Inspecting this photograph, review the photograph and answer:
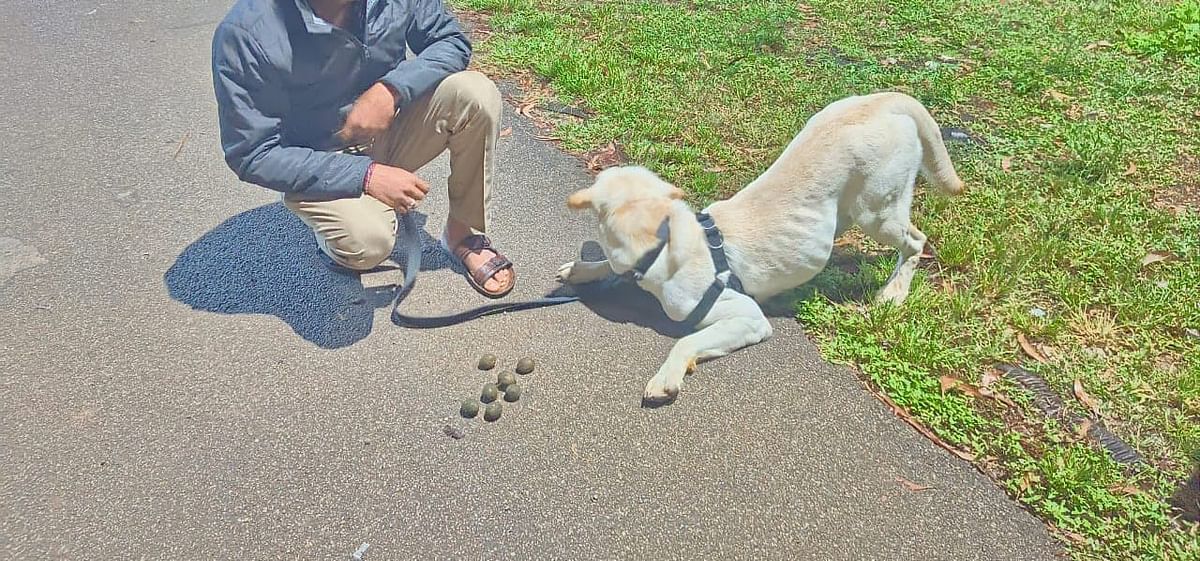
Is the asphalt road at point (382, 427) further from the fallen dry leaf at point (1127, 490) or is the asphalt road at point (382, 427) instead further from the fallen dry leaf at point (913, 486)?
the fallen dry leaf at point (1127, 490)

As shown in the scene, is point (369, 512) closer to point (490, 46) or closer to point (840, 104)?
point (840, 104)

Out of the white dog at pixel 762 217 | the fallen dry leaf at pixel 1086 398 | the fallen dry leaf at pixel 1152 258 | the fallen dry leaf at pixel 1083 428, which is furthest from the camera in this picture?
the fallen dry leaf at pixel 1152 258

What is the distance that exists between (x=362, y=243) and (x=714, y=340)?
160 cm

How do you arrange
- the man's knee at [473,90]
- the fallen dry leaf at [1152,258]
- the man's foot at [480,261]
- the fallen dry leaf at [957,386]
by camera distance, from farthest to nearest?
the fallen dry leaf at [1152,258], the man's foot at [480,261], the man's knee at [473,90], the fallen dry leaf at [957,386]

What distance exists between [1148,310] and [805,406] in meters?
1.69

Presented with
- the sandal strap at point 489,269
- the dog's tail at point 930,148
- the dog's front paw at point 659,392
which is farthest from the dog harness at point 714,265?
the dog's tail at point 930,148

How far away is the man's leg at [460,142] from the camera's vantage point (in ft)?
11.9

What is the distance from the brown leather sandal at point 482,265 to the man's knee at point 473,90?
644 millimetres

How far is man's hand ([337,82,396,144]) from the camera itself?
3469 millimetres

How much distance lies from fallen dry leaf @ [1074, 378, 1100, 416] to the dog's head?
1.76 m

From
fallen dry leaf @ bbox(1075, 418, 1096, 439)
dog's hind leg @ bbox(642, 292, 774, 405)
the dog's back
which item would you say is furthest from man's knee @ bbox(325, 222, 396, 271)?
fallen dry leaf @ bbox(1075, 418, 1096, 439)

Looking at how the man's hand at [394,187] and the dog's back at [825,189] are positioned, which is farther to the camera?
the dog's back at [825,189]

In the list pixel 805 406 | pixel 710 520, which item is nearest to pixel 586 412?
pixel 710 520

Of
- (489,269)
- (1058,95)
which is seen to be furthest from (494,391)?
(1058,95)
